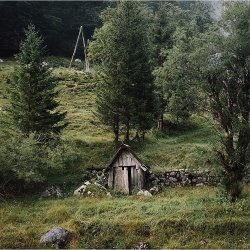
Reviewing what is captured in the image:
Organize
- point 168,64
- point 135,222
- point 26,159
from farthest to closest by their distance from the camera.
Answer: point 168,64
point 26,159
point 135,222

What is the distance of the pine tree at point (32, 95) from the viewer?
35.4 m

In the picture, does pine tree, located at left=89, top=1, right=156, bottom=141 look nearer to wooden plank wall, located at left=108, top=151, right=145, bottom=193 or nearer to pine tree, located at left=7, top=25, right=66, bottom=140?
pine tree, located at left=7, top=25, right=66, bottom=140

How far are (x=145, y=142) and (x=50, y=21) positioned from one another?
55721 millimetres

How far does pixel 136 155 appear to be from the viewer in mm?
33781

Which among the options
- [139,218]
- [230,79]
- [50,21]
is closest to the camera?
[139,218]

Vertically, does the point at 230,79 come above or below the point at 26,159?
above

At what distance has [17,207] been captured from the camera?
96.7 feet

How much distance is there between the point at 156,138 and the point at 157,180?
36.3 feet

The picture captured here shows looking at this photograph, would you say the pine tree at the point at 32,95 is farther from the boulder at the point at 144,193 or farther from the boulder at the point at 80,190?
the boulder at the point at 144,193

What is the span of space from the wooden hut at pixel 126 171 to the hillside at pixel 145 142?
2147mm

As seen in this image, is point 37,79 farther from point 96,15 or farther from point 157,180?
point 96,15

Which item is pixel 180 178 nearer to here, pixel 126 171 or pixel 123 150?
pixel 126 171

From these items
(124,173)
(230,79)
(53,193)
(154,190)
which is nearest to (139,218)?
(154,190)

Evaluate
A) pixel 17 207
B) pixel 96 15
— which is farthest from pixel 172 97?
pixel 96 15
